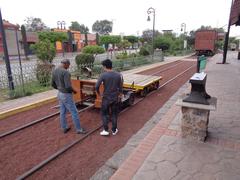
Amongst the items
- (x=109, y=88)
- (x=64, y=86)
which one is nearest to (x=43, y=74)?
(x=64, y=86)

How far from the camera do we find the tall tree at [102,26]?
410ft

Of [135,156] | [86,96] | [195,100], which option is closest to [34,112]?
[86,96]

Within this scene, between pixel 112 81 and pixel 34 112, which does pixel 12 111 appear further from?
pixel 112 81

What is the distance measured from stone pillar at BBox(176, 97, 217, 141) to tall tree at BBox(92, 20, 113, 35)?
414 ft

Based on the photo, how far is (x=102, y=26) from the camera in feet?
415

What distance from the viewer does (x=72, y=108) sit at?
487cm

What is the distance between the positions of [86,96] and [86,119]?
41.0 inches

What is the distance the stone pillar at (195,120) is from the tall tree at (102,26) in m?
126

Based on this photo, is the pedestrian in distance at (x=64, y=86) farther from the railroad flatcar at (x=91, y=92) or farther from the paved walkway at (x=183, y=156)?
the paved walkway at (x=183, y=156)

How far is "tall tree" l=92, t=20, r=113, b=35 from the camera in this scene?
410 ft

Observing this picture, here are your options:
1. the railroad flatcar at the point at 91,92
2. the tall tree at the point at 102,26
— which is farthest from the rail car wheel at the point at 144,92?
the tall tree at the point at 102,26

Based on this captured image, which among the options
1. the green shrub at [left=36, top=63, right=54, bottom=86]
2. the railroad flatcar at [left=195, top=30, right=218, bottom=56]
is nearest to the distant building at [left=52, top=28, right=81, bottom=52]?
the railroad flatcar at [left=195, top=30, right=218, bottom=56]

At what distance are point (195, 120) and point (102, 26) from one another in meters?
129

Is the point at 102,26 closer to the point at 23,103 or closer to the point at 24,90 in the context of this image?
the point at 24,90
